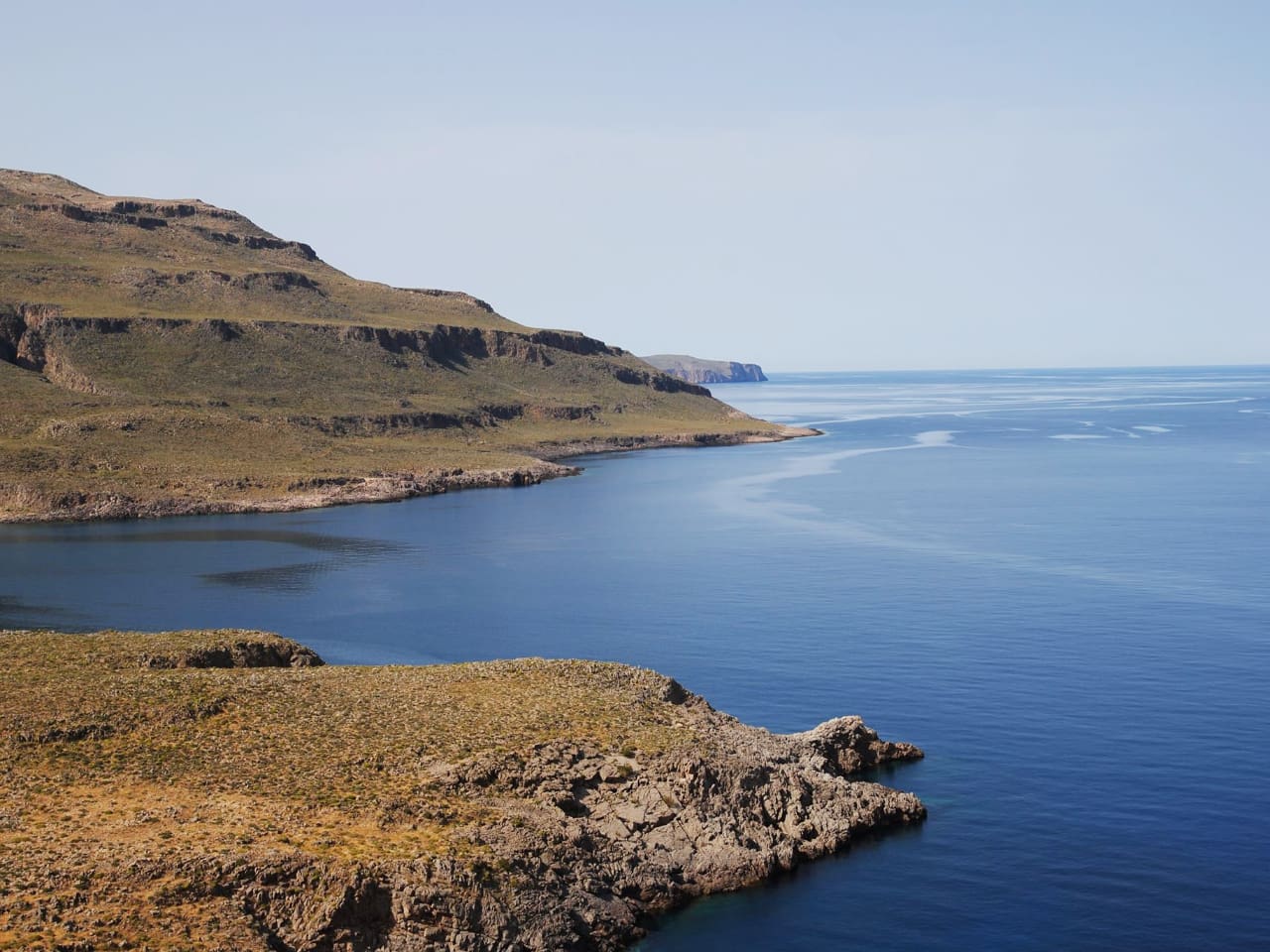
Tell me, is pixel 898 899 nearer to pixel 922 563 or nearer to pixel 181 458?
pixel 922 563

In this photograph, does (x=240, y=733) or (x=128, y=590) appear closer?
(x=240, y=733)

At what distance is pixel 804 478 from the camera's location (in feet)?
642

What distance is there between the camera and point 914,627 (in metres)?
89.3

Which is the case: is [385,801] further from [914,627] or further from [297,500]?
[297,500]

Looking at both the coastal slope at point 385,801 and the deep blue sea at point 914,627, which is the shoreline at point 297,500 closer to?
the deep blue sea at point 914,627

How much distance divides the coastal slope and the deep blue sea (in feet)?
9.53

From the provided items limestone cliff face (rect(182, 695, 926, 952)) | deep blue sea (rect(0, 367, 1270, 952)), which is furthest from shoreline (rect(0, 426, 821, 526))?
limestone cliff face (rect(182, 695, 926, 952))

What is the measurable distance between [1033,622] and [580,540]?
2349 inches

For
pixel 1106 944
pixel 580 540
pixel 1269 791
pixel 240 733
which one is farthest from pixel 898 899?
pixel 580 540

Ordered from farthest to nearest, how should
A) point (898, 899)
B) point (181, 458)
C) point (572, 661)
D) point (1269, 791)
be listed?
point (181, 458) → point (572, 661) → point (1269, 791) → point (898, 899)

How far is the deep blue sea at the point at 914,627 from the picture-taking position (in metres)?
46.4

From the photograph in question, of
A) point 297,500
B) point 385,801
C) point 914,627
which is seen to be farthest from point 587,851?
point 297,500

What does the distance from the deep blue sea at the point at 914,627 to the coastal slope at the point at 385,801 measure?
114 inches

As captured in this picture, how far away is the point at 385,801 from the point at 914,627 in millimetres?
52174
